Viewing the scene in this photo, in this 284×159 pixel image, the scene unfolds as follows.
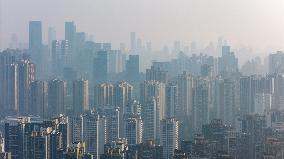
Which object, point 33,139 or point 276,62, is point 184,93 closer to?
point 276,62

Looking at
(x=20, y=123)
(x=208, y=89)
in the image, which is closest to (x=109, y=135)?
(x=20, y=123)

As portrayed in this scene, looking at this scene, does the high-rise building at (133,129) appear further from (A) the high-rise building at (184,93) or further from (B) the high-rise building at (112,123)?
(A) the high-rise building at (184,93)

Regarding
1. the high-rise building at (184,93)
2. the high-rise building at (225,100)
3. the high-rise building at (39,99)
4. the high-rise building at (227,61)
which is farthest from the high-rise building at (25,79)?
the high-rise building at (227,61)

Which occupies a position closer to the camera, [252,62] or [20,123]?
[20,123]

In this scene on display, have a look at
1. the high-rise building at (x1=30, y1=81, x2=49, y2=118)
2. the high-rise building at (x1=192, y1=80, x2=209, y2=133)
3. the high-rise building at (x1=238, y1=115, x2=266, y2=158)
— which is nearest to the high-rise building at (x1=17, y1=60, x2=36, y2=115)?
the high-rise building at (x1=30, y1=81, x2=49, y2=118)

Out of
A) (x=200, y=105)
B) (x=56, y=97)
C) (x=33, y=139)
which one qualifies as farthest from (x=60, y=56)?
(x=200, y=105)

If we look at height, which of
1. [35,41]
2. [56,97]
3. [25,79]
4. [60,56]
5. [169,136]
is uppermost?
[35,41]

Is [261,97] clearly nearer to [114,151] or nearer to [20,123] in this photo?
[114,151]
